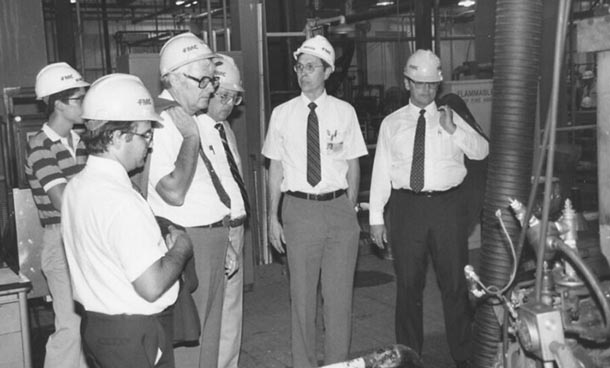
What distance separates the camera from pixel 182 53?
405cm

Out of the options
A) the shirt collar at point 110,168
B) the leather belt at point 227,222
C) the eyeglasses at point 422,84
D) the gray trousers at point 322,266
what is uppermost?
the eyeglasses at point 422,84

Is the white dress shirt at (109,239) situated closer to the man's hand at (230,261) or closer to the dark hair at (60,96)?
the man's hand at (230,261)

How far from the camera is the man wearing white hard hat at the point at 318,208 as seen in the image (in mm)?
4766

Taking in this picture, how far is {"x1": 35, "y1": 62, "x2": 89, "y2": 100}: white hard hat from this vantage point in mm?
5105

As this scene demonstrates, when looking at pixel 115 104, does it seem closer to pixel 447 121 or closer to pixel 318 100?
pixel 318 100

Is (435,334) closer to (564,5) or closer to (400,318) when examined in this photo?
(400,318)

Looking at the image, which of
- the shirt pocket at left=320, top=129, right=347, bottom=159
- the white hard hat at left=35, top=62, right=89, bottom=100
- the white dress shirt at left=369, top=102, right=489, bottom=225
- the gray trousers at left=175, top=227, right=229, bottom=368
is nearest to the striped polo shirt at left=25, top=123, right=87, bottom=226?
the white hard hat at left=35, top=62, right=89, bottom=100

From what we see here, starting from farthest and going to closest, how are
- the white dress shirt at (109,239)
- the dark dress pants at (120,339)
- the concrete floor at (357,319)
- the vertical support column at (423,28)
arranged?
the vertical support column at (423,28), the concrete floor at (357,319), the dark dress pants at (120,339), the white dress shirt at (109,239)

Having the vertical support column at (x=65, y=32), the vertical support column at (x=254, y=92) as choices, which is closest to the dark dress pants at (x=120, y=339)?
the vertical support column at (x=254, y=92)

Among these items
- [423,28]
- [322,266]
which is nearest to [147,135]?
[322,266]

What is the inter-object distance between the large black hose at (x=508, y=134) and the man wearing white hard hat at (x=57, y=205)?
112 inches

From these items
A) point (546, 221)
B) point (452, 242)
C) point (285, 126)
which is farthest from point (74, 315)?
point (546, 221)

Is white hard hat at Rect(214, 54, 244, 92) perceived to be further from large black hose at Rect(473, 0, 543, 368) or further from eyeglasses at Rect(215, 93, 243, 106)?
large black hose at Rect(473, 0, 543, 368)

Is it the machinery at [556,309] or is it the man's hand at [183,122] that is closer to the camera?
the machinery at [556,309]
